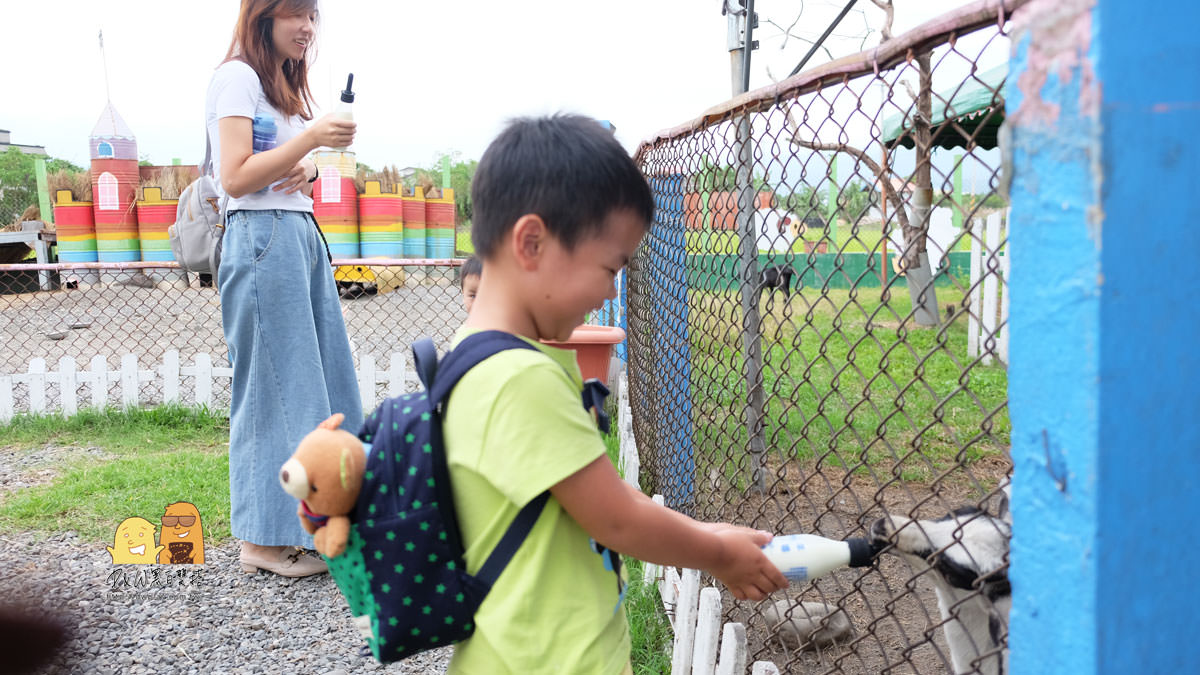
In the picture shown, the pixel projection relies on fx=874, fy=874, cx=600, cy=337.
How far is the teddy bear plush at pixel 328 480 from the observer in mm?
1162

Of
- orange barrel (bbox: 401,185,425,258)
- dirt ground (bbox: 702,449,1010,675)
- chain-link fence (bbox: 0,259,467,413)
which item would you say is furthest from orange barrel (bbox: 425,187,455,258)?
dirt ground (bbox: 702,449,1010,675)

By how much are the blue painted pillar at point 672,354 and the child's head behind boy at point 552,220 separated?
2019 millimetres

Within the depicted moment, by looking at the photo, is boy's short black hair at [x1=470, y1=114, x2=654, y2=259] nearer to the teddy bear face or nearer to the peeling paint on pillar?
the teddy bear face

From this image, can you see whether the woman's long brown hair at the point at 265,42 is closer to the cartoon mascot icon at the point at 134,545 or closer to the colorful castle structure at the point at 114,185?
the cartoon mascot icon at the point at 134,545

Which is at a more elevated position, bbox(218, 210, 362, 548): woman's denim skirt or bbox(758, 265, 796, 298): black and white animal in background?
bbox(758, 265, 796, 298): black and white animal in background

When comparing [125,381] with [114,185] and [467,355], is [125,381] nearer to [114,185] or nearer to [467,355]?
[467,355]

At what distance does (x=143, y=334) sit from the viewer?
8.84 meters

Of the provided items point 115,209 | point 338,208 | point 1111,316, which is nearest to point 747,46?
point 1111,316

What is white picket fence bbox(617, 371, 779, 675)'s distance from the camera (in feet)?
6.19

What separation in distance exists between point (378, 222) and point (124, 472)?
26.9ft

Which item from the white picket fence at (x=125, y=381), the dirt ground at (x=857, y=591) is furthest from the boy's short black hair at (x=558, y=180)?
the white picket fence at (x=125, y=381)

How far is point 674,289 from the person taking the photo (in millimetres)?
3441

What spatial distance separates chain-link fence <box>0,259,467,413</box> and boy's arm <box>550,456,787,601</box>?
4.49m

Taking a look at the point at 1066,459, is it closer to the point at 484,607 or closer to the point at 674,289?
the point at 484,607
